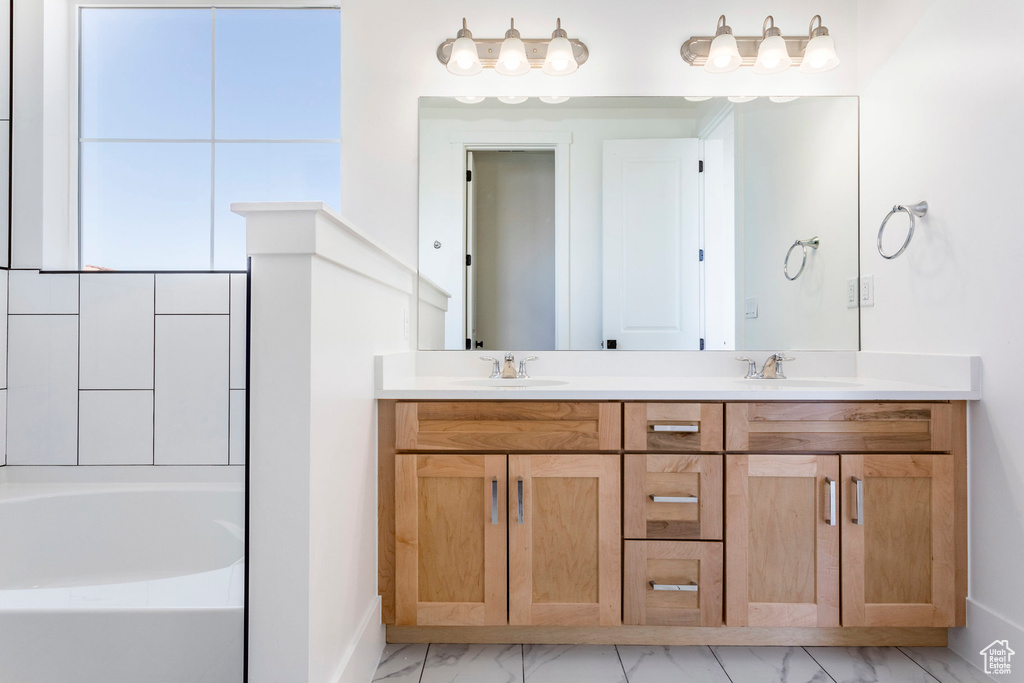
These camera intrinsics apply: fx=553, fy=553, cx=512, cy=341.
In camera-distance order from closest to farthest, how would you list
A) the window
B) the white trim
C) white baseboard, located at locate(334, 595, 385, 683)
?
the white trim < white baseboard, located at locate(334, 595, 385, 683) < the window

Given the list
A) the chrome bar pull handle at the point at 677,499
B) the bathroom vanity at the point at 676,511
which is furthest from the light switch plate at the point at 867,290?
the chrome bar pull handle at the point at 677,499

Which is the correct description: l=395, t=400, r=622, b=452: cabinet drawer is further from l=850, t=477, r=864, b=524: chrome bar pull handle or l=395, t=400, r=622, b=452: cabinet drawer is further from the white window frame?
the white window frame

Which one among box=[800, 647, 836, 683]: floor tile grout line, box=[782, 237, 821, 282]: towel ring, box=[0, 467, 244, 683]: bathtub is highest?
box=[782, 237, 821, 282]: towel ring

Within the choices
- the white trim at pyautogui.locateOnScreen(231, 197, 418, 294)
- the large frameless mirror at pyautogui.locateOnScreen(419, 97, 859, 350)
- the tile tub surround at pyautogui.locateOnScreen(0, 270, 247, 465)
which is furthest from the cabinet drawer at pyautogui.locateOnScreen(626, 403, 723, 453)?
the tile tub surround at pyautogui.locateOnScreen(0, 270, 247, 465)

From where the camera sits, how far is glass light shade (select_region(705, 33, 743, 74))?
1.94m

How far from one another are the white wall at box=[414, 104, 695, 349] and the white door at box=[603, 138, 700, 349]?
45 mm

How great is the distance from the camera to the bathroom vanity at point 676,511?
1512mm

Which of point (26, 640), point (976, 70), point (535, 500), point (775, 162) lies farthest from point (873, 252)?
point (26, 640)

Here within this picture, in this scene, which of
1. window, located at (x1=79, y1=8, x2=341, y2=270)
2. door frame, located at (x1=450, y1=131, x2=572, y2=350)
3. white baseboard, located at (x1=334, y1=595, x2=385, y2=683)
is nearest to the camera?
white baseboard, located at (x1=334, y1=595, x2=385, y2=683)

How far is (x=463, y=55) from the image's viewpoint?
1.94m

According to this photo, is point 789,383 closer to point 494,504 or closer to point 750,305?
point 750,305

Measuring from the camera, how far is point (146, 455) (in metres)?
1.80

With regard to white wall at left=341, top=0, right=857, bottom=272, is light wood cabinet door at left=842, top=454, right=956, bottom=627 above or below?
below

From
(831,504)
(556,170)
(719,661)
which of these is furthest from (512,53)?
(719,661)
